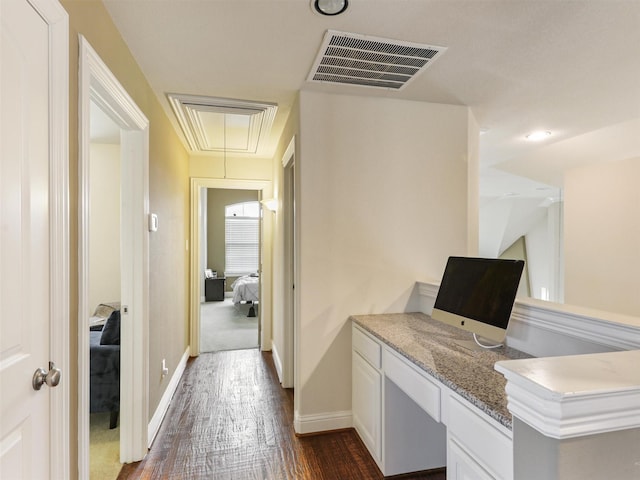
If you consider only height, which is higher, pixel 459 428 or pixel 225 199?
pixel 225 199

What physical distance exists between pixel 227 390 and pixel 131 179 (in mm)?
2052

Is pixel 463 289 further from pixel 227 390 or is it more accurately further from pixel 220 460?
pixel 227 390

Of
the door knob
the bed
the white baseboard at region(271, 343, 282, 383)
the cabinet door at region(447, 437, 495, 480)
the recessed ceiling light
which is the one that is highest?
Result: the recessed ceiling light

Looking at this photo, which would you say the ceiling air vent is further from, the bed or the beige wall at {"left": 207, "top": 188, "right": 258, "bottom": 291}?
the beige wall at {"left": 207, "top": 188, "right": 258, "bottom": 291}

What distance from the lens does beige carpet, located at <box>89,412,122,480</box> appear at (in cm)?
202

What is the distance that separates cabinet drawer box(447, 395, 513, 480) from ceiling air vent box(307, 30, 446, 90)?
68.6 inches

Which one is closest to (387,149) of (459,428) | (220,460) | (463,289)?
(463,289)

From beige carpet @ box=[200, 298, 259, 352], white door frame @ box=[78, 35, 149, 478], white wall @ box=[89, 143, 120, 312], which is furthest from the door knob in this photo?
beige carpet @ box=[200, 298, 259, 352]

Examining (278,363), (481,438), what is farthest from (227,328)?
(481,438)

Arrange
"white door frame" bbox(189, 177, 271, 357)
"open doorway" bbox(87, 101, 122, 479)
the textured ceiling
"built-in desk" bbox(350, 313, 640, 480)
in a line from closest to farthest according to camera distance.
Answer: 1. "built-in desk" bbox(350, 313, 640, 480)
2. the textured ceiling
3. "open doorway" bbox(87, 101, 122, 479)
4. "white door frame" bbox(189, 177, 271, 357)

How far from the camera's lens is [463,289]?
181 cm

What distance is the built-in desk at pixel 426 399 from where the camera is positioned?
116 centimetres

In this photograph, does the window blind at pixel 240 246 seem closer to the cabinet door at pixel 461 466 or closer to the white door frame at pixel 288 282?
the white door frame at pixel 288 282

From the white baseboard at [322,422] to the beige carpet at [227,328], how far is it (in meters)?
2.20
